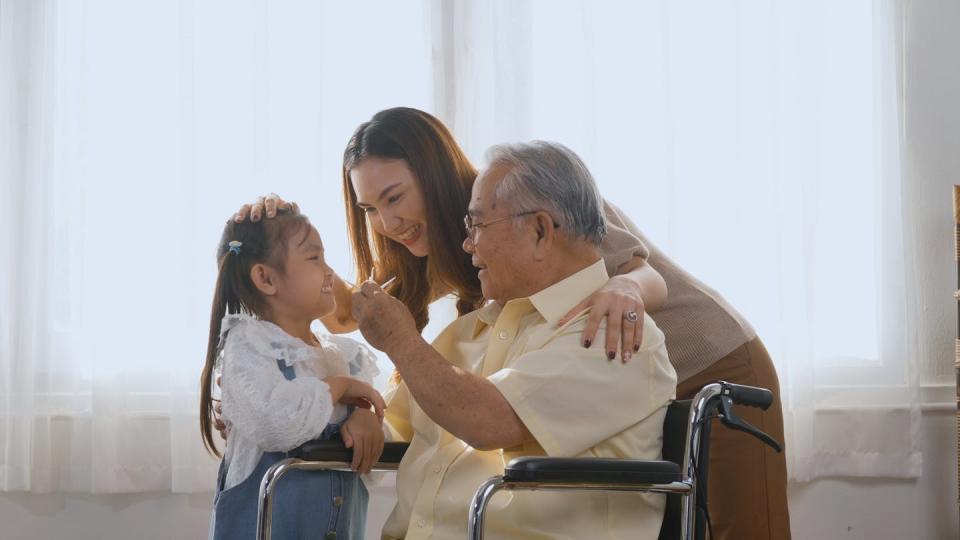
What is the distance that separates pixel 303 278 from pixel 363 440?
1.08ft

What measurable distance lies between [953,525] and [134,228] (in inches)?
107

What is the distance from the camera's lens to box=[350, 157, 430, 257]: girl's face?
2.10 m

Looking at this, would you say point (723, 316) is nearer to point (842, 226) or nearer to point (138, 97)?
point (842, 226)

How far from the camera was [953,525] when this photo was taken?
340 cm

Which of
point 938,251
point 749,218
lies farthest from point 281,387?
point 938,251

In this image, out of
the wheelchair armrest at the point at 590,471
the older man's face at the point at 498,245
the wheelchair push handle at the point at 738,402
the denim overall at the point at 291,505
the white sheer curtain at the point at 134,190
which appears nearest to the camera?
the wheelchair armrest at the point at 590,471

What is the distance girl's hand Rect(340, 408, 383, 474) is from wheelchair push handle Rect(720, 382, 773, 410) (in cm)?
64

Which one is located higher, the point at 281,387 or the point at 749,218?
the point at 749,218

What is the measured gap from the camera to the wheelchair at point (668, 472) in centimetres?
139

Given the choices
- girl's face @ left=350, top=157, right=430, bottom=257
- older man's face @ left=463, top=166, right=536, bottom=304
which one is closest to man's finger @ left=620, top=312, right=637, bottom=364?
older man's face @ left=463, top=166, right=536, bottom=304

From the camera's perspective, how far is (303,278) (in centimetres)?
198

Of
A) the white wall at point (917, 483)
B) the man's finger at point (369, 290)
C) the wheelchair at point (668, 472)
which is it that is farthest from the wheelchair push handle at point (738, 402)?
the white wall at point (917, 483)

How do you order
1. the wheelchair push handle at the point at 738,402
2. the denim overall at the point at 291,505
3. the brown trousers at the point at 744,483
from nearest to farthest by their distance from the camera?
1. the wheelchair push handle at the point at 738,402
2. the denim overall at the point at 291,505
3. the brown trousers at the point at 744,483

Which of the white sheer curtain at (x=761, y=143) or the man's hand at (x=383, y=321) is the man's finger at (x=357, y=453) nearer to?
the man's hand at (x=383, y=321)
